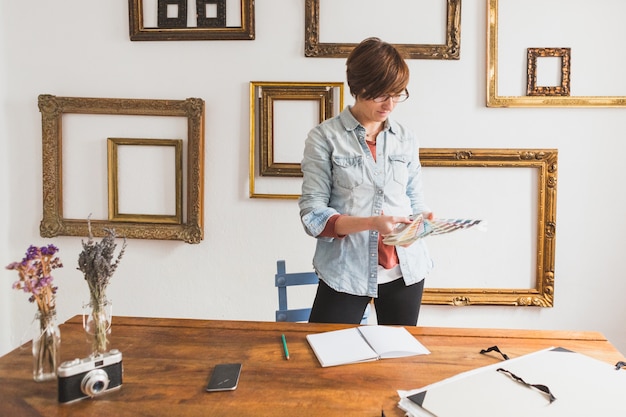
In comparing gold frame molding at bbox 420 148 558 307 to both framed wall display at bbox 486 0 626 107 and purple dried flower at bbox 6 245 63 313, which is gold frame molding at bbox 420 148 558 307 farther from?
purple dried flower at bbox 6 245 63 313

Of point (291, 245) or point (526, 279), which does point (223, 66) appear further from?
point (526, 279)

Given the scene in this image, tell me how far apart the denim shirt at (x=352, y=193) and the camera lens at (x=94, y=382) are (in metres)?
0.80

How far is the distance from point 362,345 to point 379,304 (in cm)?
48

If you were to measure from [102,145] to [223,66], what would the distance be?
0.76 m

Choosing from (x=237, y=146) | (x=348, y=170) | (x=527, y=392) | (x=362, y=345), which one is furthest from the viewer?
(x=237, y=146)

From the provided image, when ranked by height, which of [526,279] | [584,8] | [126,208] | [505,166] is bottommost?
[526,279]

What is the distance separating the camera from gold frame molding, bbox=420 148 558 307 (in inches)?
92.0

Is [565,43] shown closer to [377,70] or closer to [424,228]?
[377,70]

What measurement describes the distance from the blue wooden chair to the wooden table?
0.31m

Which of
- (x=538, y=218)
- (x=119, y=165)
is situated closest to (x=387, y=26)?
(x=538, y=218)

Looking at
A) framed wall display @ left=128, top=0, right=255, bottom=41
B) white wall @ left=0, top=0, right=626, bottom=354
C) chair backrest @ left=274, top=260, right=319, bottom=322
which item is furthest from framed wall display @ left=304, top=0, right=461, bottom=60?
chair backrest @ left=274, top=260, right=319, bottom=322

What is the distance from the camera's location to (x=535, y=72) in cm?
232

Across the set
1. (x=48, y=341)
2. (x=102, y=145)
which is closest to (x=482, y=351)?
(x=48, y=341)

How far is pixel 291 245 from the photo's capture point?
2.44m
